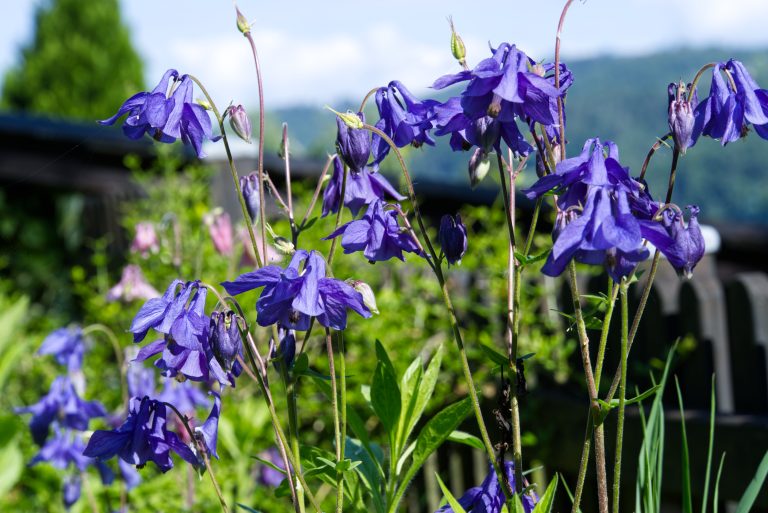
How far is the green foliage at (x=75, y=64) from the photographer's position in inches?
725

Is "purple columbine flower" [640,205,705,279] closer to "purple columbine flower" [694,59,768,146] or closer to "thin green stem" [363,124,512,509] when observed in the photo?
"purple columbine flower" [694,59,768,146]

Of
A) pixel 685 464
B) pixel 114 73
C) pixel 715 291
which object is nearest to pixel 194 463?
pixel 685 464

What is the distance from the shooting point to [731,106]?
125 centimetres

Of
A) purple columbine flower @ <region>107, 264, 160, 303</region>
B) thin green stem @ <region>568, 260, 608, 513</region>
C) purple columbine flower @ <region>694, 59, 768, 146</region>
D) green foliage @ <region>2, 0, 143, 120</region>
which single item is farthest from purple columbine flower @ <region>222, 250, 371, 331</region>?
green foliage @ <region>2, 0, 143, 120</region>

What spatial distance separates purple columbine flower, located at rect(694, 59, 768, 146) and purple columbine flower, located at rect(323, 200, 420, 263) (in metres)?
0.43

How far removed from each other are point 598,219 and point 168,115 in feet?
2.08

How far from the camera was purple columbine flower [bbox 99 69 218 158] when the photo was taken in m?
1.32

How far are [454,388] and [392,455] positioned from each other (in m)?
2.38

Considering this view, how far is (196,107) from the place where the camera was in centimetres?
137

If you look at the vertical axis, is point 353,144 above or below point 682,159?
above

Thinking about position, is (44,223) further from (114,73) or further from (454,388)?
(114,73)

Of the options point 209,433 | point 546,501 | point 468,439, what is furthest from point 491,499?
point 209,433

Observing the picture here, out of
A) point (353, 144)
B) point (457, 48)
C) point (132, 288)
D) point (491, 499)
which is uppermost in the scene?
point (457, 48)

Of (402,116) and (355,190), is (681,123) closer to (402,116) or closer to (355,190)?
(402,116)
